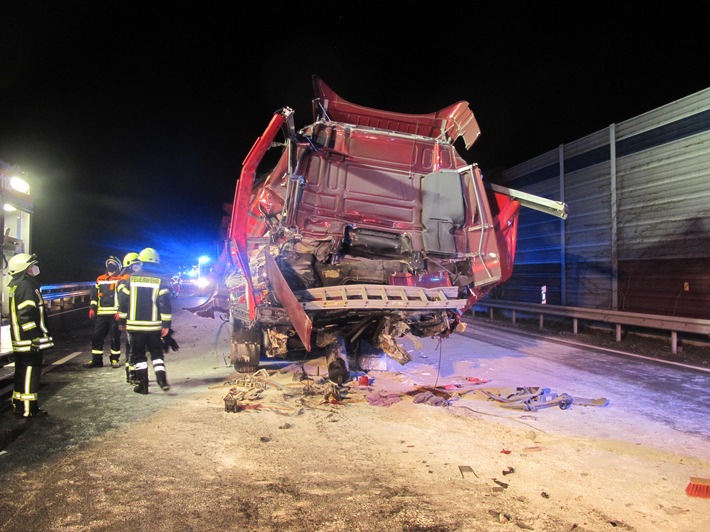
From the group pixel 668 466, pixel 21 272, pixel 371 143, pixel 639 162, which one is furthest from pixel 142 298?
pixel 639 162

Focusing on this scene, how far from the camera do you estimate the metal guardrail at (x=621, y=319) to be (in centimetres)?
806

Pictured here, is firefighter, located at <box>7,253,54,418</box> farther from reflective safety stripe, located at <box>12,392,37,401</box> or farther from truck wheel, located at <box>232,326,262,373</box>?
truck wheel, located at <box>232,326,262,373</box>

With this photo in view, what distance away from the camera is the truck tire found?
6469mm

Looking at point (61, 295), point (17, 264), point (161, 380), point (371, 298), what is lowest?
point (161, 380)

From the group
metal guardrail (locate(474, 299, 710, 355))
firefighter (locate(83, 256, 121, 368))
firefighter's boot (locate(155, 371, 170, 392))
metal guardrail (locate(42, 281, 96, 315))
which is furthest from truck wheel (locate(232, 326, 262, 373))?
metal guardrail (locate(42, 281, 96, 315))

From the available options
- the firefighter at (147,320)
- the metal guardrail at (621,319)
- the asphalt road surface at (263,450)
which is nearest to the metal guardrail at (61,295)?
the asphalt road surface at (263,450)

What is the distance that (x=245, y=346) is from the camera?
6.49 metres

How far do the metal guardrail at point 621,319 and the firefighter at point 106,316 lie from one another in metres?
9.74

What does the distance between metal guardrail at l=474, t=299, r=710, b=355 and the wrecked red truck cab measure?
13.7 ft

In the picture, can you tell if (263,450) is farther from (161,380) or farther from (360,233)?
(360,233)

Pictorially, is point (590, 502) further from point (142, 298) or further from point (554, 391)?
point (142, 298)

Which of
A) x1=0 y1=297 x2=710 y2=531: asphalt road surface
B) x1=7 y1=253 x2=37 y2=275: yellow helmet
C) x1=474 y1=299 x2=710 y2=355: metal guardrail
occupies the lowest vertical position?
x1=0 y1=297 x2=710 y2=531: asphalt road surface

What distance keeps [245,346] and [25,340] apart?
2621 mm

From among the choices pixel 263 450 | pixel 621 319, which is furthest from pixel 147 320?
pixel 621 319
